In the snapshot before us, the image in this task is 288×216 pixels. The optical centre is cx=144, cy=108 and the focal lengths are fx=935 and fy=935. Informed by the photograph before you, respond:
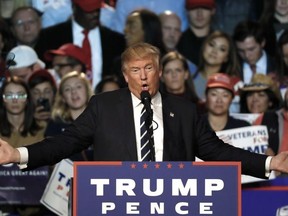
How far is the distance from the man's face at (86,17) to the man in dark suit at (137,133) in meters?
4.10

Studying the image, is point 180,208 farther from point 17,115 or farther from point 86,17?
point 86,17

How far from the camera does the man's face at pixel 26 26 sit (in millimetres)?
9258

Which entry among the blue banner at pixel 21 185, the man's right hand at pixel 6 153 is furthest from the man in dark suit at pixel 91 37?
the man's right hand at pixel 6 153

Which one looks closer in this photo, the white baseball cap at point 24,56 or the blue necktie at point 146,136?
the blue necktie at point 146,136

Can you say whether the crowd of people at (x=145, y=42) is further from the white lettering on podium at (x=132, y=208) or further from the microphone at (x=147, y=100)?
the white lettering on podium at (x=132, y=208)

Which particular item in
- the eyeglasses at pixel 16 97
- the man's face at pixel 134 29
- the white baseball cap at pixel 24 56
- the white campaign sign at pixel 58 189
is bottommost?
the white campaign sign at pixel 58 189

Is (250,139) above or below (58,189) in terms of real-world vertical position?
above

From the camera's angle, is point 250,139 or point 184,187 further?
point 250,139

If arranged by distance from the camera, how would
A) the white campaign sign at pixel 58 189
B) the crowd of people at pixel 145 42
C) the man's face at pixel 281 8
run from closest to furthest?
the white campaign sign at pixel 58 189 < the crowd of people at pixel 145 42 < the man's face at pixel 281 8

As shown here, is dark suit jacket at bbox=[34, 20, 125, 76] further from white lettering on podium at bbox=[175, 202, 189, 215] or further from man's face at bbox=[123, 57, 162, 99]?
white lettering on podium at bbox=[175, 202, 189, 215]

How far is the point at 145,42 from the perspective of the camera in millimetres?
8781

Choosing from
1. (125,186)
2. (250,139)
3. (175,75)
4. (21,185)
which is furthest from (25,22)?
(125,186)

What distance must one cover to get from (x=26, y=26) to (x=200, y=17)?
5.67ft

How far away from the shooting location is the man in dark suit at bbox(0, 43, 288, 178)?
16.4 ft
